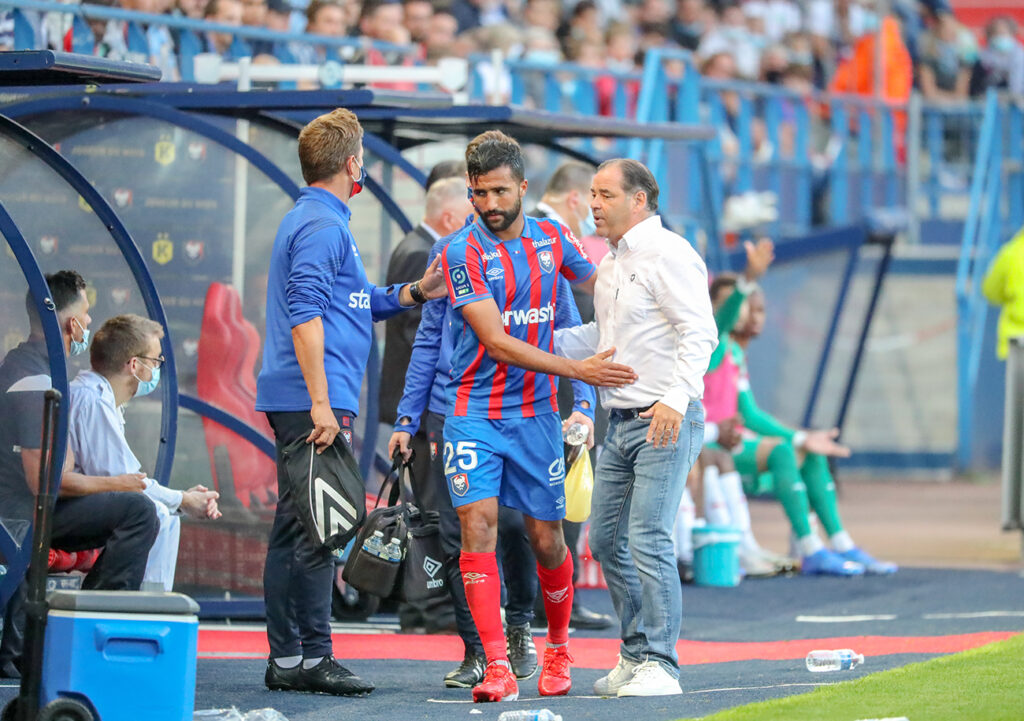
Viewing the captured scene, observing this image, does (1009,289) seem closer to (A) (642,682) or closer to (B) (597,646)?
(B) (597,646)

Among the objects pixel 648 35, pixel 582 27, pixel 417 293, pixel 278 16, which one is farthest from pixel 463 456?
pixel 648 35

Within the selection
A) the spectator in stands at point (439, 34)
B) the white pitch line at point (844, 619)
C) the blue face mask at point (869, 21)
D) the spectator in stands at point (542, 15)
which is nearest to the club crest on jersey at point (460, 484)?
the white pitch line at point (844, 619)

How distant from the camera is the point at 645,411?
Result: 6.52 metres

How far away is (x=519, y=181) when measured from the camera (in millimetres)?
6586

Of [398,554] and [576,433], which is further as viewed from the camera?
[576,433]

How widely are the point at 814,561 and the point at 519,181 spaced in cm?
542

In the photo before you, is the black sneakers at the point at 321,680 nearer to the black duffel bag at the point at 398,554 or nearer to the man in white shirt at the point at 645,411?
the black duffel bag at the point at 398,554

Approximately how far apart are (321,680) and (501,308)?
5.09ft

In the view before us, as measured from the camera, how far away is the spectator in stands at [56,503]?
6.96m

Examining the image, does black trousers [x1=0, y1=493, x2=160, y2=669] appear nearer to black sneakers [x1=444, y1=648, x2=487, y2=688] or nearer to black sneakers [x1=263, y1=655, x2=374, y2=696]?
black sneakers [x1=263, y1=655, x2=374, y2=696]

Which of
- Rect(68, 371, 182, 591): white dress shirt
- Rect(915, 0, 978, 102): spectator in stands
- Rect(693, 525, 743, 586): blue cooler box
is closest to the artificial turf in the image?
Rect(68, 371, 182, 591): white dress shirt

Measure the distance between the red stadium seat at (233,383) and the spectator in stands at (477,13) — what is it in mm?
8109

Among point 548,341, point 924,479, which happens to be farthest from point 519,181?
point 924,479

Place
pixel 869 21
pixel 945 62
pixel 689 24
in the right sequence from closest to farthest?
pixel 689 24
pixel 945 62
pixel 869 21
